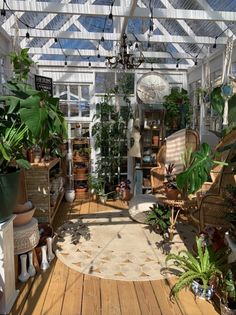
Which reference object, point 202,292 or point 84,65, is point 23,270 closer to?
point 202,292

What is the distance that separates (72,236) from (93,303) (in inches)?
52.7

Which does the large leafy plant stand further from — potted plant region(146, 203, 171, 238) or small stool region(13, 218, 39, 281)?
potted plant region(146, 203, 171, 238)

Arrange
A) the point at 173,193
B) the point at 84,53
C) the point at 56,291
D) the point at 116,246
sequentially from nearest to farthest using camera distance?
the point at 56,291
the point at 116,246
the point at 173,193
the point at 84,53

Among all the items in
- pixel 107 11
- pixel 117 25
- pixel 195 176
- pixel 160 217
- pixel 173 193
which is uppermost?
pixel 117 25

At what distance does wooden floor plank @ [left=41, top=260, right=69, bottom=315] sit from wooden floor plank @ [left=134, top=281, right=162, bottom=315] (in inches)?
25.2

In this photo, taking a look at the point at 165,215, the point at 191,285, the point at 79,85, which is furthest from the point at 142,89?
the point at 191,285

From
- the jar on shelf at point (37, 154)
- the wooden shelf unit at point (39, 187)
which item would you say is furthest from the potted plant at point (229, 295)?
the jar on shelf at point (37, 154)

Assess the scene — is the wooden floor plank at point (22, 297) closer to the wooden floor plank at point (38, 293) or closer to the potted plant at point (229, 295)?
the wooden floor plank at point (38, 293)

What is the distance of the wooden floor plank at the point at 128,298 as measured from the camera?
212 cm

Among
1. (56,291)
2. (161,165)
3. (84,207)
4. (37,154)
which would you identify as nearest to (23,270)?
(56,291)

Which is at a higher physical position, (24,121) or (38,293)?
(24,121)

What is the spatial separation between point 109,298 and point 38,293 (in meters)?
0.60

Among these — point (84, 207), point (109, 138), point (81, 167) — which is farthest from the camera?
point (81, 167)

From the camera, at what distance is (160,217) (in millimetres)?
3453
